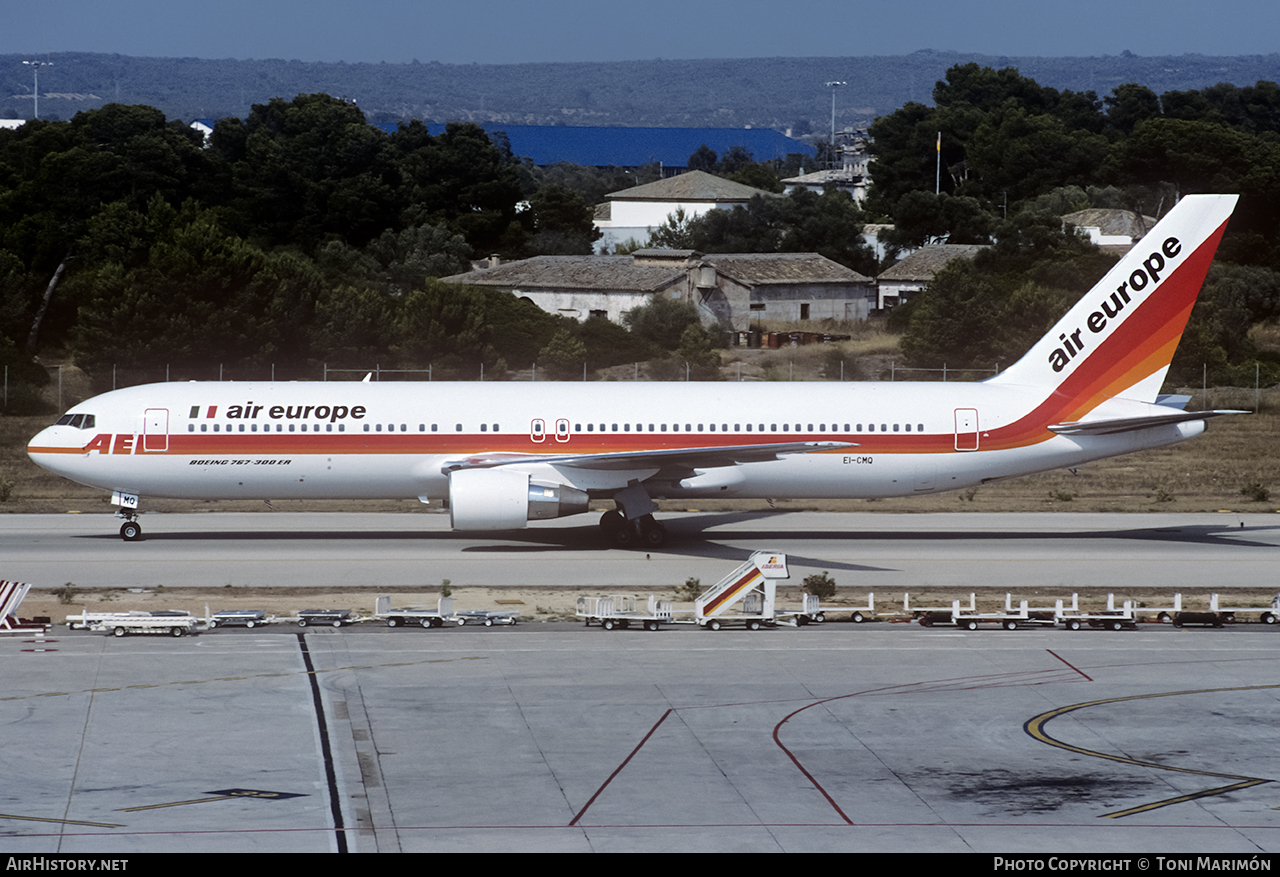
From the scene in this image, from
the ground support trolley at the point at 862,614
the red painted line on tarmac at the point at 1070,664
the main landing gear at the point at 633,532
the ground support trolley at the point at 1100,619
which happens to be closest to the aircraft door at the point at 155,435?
the main landing gear at the point at 633,532

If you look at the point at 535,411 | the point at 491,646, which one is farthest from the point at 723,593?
the point at 535,411

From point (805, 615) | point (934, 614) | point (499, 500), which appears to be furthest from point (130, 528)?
point (934, 614)

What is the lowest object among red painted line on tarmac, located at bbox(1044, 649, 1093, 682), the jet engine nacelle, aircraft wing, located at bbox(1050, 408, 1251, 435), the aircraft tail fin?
red painted line on tarmac, located at bbox(1044, 649, 1093, 682)

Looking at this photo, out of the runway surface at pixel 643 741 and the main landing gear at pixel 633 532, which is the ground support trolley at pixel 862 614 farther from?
the main landing gear at pixel 633 532

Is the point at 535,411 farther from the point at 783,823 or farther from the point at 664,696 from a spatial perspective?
the point at 783,823

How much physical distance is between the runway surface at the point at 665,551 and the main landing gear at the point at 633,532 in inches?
16.2

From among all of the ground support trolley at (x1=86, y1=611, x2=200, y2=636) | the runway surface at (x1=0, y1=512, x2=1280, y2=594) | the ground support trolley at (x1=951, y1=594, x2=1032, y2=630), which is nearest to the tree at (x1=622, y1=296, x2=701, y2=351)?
the runway surface at (x1=0, y1=512, x2=1280, y2=594)

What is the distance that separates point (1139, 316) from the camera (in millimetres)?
40812

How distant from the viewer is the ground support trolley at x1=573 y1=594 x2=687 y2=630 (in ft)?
99.6

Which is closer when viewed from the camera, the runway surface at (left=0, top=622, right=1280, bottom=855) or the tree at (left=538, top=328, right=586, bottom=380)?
the runway surface at (left=0, top=622, right=1280, bottom=855)

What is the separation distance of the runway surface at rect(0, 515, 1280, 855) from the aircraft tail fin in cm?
719

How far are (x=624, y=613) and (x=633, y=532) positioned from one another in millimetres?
10182

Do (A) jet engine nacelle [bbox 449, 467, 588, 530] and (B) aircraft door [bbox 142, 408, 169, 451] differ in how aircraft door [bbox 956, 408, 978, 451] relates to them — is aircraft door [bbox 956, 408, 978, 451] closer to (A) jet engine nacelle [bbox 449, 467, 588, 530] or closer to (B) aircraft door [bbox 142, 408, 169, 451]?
(A) jet engine nacelle [bbox 449, 467, 588, 530]

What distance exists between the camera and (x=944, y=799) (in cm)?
1906
